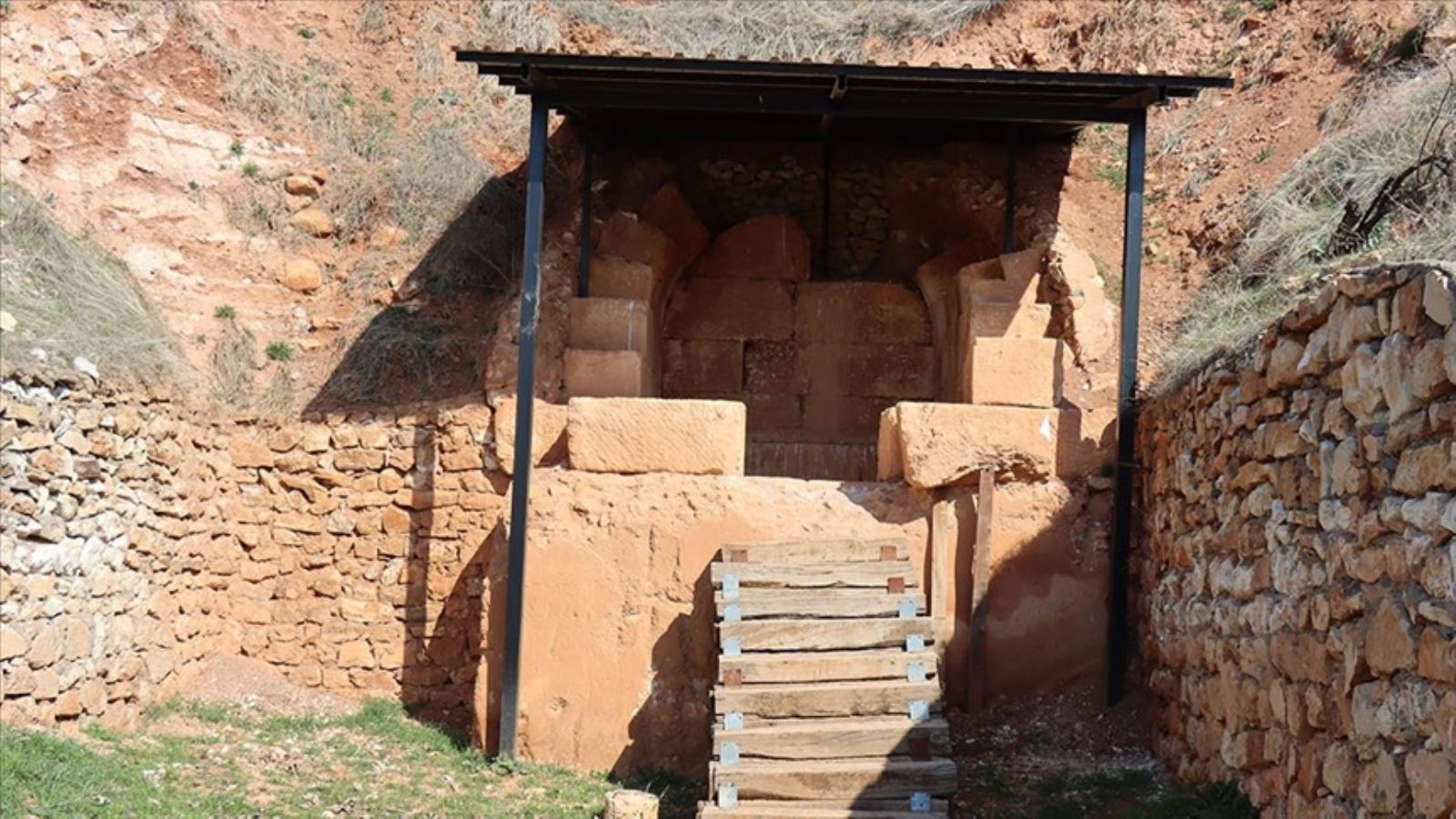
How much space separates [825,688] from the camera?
26.0ft

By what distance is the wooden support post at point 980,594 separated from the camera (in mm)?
8984

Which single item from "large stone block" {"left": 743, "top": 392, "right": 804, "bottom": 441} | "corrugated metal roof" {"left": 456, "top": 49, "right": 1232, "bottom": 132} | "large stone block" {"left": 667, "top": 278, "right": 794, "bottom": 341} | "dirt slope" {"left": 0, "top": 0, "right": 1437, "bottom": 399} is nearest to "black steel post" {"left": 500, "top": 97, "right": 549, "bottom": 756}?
"corrugated metal roof" {"left": 456, "top": 49, "right": 1232, "bottom": 132}

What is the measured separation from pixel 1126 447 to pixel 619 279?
4.11 m

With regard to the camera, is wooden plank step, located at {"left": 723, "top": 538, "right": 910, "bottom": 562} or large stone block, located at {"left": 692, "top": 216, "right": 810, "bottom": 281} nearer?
wooden plank step, located at {"left": 723, "top": 538, "right": 910, "bottom": 562}

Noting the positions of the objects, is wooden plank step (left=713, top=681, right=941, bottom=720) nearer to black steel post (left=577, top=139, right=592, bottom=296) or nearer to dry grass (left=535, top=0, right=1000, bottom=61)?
black steel post (left=577, top=139, right=592, bottom=296)

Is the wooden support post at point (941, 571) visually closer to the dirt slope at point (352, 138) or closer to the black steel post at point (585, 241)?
the dirt slope at point (352, 138)

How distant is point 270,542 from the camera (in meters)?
10.7

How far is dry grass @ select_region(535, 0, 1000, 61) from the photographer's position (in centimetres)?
1432

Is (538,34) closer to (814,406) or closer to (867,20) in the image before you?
(867,20)

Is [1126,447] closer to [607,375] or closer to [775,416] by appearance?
[607,375]

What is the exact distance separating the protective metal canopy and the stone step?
1616 mm

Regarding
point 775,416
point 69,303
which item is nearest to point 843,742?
point 775,416

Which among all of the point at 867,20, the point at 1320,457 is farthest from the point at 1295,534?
the point at 867,20

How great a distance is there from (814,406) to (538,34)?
5.04 meters
